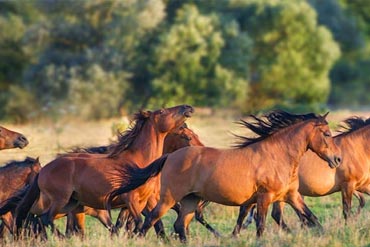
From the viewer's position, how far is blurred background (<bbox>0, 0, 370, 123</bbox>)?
120ft

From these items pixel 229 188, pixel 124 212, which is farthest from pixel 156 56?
pixel 229 188

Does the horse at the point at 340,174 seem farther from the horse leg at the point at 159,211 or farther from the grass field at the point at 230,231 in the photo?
the horse leg at the point at 159,211

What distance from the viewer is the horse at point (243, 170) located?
1029 cm

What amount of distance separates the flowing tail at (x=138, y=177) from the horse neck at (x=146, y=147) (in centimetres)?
47

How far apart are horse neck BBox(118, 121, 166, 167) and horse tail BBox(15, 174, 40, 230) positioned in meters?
1.13

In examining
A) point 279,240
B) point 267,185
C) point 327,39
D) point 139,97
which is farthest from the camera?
point 327,39

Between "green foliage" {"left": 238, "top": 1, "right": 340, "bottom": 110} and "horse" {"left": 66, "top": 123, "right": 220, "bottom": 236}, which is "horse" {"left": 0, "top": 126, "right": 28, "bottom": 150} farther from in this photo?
"green foliage" {"left": 238, "top": 1, "right": 340, "bottom": 110}

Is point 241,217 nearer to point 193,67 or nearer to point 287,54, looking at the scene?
point 193,67

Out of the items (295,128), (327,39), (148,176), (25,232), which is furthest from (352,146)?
(327,39)

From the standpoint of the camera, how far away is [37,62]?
3803 centimetres

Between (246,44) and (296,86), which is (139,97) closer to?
(246,44)

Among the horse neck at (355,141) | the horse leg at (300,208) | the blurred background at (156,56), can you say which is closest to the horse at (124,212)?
the horse leg at (300,208)

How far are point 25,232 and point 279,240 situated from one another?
11.5ft

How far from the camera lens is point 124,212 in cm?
1202
